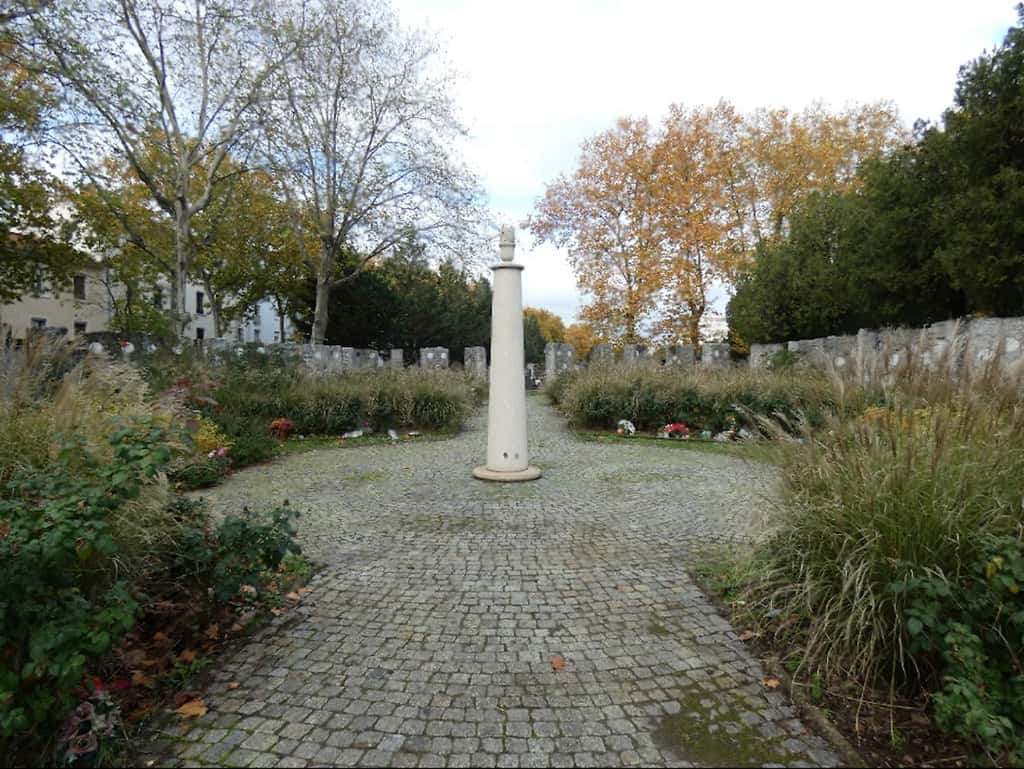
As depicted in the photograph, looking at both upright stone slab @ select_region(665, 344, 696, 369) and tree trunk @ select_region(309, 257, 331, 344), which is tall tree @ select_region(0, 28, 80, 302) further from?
upright stone slab @ select_region(665, 344, 696, 369)

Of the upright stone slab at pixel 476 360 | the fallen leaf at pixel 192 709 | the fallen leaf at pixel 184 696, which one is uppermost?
the upright stone slab at pixel 476 360

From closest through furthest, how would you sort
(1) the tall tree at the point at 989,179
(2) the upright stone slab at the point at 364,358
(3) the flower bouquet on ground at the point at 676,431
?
(1) the tall tree at the point at 989,179, (3) the flower bouquet on ground at the point at 676,431, (2) the upright stone slab at the point at 364,358

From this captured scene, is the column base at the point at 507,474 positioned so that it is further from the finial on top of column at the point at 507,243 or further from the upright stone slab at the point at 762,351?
the upright stone slab at the point at 762,351

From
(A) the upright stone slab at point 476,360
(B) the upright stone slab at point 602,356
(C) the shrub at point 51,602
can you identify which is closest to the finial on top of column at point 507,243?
(C) the shrub at point 51,602

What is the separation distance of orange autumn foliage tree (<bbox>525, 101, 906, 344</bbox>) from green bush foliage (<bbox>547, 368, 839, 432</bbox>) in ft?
28.4

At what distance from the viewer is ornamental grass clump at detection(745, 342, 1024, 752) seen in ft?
6.33

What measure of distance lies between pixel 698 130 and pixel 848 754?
21.4m

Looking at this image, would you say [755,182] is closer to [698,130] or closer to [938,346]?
[698,130]

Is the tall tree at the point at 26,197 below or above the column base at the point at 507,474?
above

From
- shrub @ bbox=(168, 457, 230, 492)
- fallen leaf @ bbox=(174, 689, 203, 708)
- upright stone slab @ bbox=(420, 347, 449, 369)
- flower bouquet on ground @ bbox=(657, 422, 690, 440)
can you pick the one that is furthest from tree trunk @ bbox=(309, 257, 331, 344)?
fallen leaf @ bbox=(174, 689, 203, 708)

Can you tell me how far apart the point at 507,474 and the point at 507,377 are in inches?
46.7

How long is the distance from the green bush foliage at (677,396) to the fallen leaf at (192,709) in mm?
8747

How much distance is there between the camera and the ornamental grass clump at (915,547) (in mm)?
1931

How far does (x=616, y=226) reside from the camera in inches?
794
